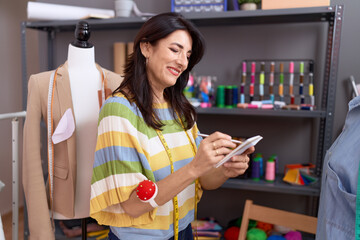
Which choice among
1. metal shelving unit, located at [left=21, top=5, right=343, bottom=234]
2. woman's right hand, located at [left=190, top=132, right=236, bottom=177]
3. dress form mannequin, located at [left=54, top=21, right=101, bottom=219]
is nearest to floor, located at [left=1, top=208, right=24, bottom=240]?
metal shelving unit, located at [left=21, top=5, right=343, bottom=234]

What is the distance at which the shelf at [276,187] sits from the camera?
1.98 m

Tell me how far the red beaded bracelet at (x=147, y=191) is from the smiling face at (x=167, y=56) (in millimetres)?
377

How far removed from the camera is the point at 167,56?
1157 mm

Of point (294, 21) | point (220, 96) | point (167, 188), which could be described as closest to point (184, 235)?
point (167, 188)

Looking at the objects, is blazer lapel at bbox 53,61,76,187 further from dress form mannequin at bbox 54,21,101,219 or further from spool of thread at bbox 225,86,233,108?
spool of thread at bbox 225,86,233,108

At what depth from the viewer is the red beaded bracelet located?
100cm

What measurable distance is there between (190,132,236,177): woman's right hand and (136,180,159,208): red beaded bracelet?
138 mm

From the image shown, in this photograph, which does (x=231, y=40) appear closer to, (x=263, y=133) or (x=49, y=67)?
(x=263, y=133)

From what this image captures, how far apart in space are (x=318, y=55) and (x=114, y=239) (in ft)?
5.89

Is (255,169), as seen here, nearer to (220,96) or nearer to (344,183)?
(220,96)

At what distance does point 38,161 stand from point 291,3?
160 cm

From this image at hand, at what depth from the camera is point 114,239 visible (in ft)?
3.81

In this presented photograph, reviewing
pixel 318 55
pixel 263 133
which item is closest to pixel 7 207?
pixel 263 133

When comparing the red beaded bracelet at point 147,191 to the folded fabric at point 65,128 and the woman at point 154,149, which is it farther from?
the folded fabric at point 65,128
